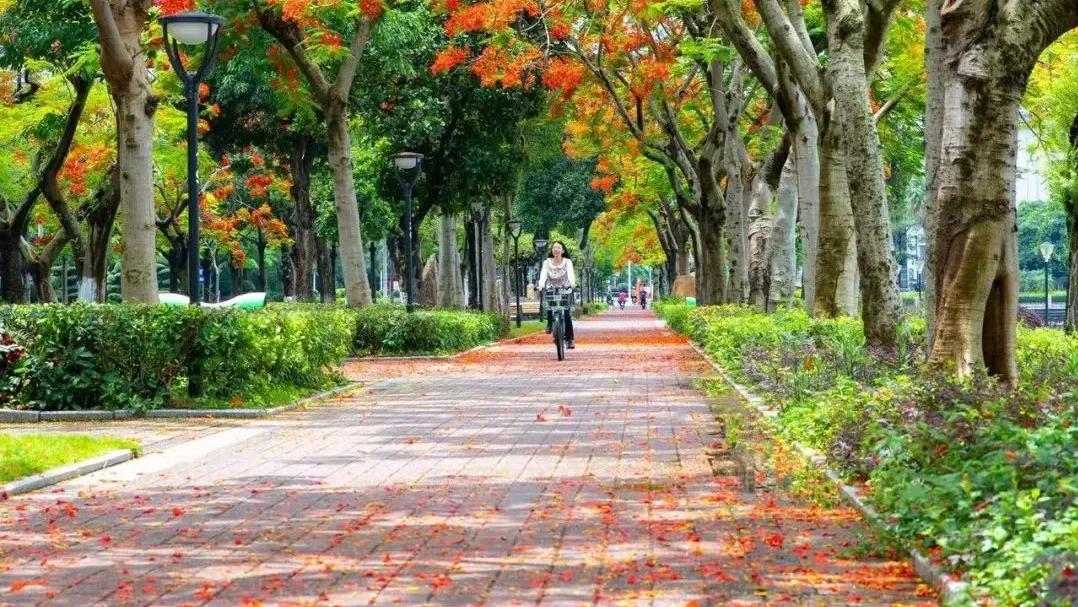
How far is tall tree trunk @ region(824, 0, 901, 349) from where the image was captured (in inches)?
679

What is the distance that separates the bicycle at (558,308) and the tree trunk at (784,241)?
12.4 ft

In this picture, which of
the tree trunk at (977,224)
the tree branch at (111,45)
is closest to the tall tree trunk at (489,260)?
the tree branch at (111,45)

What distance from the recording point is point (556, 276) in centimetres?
2861

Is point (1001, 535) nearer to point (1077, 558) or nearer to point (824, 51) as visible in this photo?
point (1077, 558)

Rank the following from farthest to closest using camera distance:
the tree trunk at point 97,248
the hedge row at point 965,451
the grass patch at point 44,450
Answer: the tree trunk at point 97,248 < the grass patch at point 44,450 < the hedge row at point 965,451

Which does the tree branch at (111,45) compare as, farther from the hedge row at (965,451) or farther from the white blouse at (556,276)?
the white blouse at (556,276)

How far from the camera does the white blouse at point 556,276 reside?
2861 cm

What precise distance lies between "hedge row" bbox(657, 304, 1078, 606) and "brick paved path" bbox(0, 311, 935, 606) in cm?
38

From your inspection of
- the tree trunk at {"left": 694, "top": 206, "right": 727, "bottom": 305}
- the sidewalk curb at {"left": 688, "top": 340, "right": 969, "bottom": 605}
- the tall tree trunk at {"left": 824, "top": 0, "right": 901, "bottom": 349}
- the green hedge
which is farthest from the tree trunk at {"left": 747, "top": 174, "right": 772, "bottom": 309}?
the sidewalk curb at {"left": 688, "top": 340, "right": 969, "bottom": 605}

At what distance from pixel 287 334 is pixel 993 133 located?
10.3 metres

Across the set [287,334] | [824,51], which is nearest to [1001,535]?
[287,334]

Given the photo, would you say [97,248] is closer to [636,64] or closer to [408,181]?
[408,181]

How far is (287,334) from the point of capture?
19.8 m

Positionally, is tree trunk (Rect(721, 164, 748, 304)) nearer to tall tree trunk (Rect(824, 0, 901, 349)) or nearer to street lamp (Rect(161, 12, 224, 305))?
tall tree trunk (Rect(824, 0, 901, 349))
